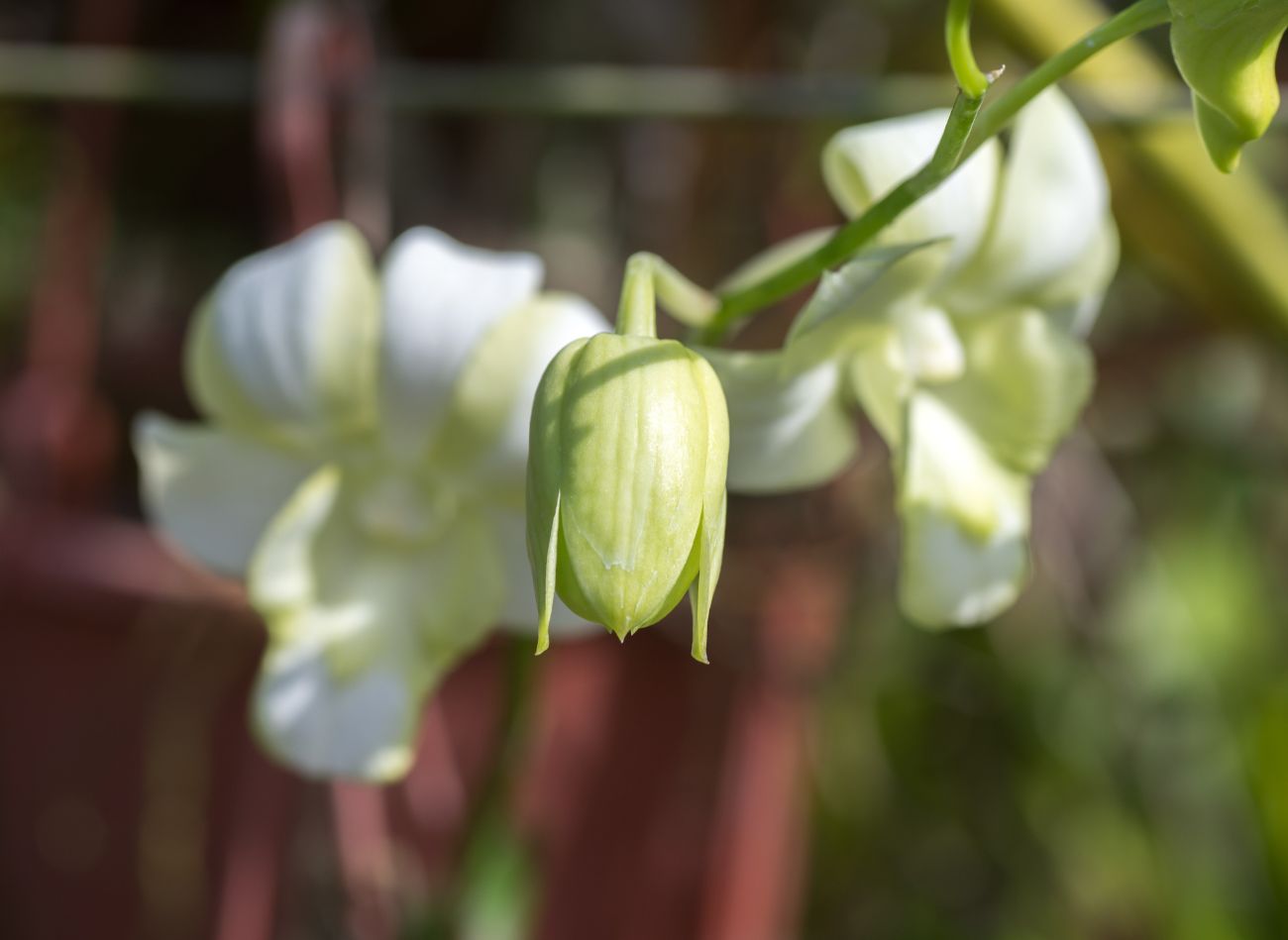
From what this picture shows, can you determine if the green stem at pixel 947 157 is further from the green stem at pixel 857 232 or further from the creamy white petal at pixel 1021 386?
the creamy white petal at pixel 1021 386

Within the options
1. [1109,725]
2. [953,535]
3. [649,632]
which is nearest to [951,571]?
[953,535]

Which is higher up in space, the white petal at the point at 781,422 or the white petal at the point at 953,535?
the white petal at the point at 781,422

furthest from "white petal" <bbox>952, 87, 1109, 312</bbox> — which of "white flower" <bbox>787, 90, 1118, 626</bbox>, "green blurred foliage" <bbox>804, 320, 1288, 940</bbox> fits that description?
"green blurred foliage" <bbox>804, 320, 1288, 940</bbox>

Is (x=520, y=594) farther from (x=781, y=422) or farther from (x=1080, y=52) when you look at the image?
(x=1080, y=52)

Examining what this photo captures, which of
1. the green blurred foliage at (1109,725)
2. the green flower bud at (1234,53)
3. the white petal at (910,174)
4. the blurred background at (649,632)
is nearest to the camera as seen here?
the green flower bud at (1234,53)

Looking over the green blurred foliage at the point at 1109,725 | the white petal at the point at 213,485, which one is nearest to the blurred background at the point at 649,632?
the green blurred foliage at the point at 1109,725

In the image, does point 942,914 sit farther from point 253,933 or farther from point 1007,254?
point 1007,254

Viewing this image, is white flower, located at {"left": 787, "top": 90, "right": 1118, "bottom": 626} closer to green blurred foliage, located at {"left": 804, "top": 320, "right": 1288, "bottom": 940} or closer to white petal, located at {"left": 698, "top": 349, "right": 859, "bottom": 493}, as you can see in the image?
white petal, located at {"left": 698, "top": 349, "right": 859, "bottom": 493}

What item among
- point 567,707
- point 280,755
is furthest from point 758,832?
point 280,755
